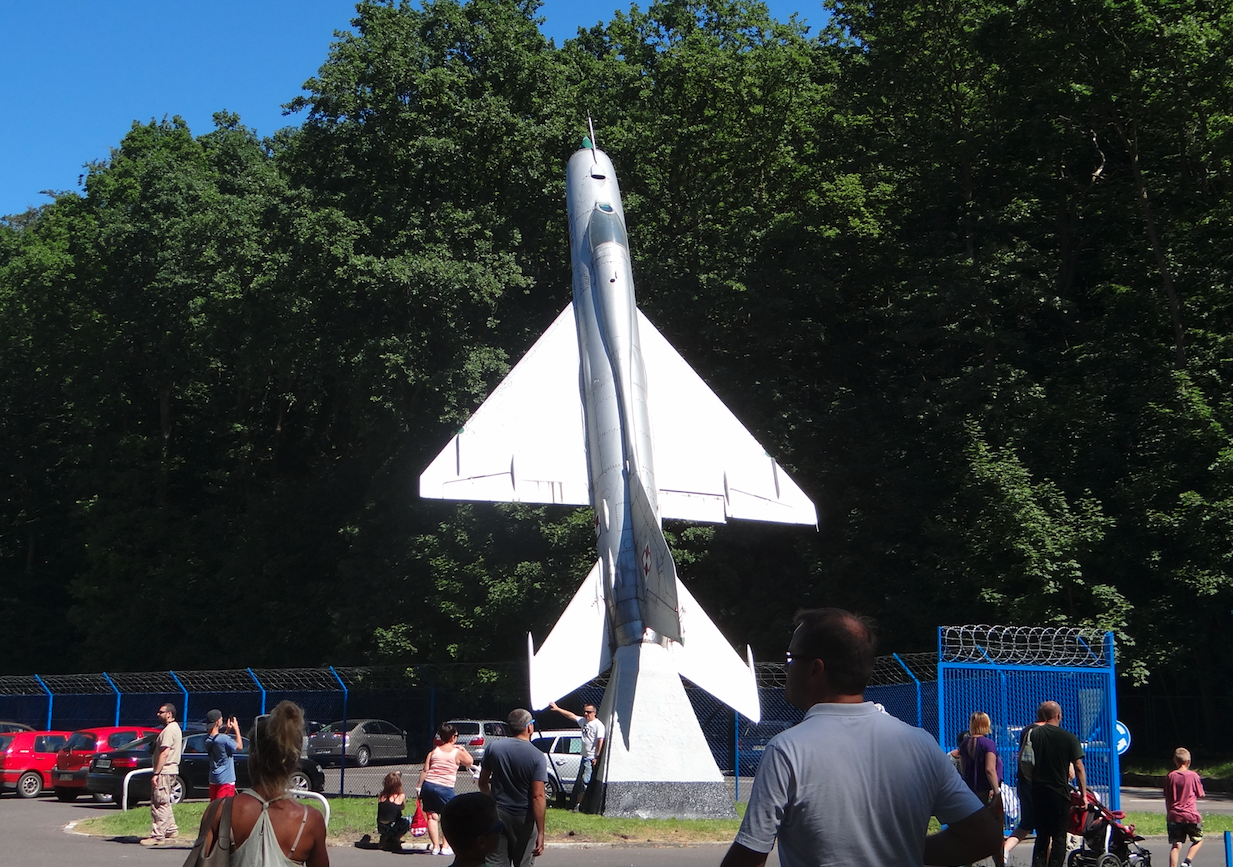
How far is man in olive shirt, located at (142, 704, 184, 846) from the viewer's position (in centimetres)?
1421

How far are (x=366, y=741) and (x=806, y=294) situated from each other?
54.8ft

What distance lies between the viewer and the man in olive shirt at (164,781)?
1421 cm

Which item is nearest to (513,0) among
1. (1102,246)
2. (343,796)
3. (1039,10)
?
(1039,10)

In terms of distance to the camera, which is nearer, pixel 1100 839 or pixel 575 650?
pixel 1100 839

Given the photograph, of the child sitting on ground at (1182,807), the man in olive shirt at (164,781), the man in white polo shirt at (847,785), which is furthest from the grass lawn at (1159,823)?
the man in white polo shirt at (847,785)

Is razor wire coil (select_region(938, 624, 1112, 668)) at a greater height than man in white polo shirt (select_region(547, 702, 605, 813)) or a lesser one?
greater

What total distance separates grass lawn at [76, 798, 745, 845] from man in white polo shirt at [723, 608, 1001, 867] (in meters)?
11.2

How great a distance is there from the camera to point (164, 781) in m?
14.2

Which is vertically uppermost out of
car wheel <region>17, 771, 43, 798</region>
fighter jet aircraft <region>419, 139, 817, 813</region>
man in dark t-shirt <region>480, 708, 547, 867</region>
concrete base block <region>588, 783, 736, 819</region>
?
fighter jet aircraft <region>419, 139, 817, 813</region>

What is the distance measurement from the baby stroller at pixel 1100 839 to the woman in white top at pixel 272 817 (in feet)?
27.3

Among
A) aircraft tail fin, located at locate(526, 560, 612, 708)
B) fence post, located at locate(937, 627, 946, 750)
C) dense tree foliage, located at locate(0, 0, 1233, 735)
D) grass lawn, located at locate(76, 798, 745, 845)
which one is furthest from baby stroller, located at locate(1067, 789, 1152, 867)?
dense tree foliage, located at locate(0, 0, 1233, 735)

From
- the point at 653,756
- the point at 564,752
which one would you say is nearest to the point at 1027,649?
the point at 653,756

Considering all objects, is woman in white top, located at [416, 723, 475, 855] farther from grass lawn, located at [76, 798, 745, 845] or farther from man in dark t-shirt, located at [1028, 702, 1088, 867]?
man in dark t-shirt, located at [1028, 702, 1088, 867]

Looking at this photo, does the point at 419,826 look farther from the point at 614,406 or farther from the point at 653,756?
the point at 614,406
